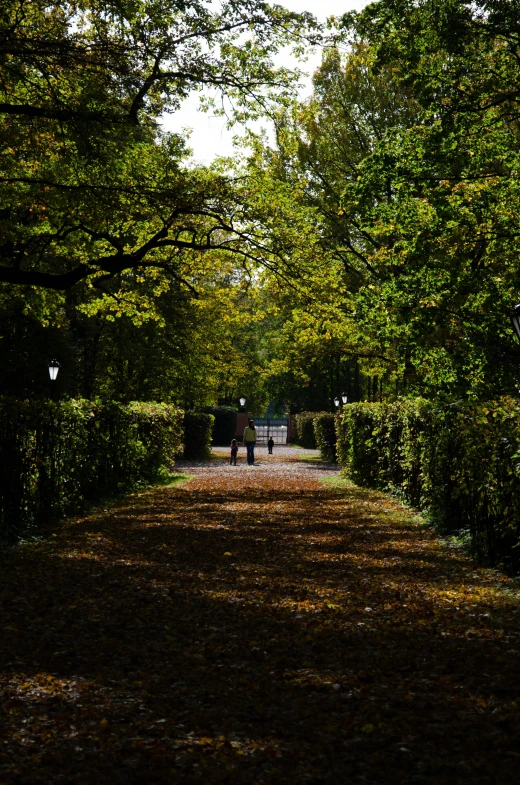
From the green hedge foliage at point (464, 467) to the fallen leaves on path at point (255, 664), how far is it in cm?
54

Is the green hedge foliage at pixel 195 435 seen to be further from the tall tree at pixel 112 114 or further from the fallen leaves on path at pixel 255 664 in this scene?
the fallen leaves on path at pixel 255 664

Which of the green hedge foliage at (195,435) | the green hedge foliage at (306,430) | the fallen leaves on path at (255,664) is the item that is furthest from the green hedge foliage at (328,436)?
the fallen leaves on path at (255,664)

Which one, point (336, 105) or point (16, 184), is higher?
point (336, 105)

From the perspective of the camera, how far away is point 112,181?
14438 mm

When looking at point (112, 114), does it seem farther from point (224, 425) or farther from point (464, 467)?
point (224, 425)

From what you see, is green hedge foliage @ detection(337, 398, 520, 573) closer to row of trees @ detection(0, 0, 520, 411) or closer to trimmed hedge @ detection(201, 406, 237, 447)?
row of trees @ detection(0, 0, 520, 411)

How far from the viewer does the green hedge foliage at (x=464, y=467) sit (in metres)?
8.08

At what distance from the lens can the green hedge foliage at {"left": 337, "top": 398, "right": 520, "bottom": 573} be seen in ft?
26.5

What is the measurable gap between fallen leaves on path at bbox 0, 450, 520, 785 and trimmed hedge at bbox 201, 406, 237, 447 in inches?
1624

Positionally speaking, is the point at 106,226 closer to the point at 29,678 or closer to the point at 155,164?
the point at 155,164

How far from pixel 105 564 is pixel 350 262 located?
2104cm

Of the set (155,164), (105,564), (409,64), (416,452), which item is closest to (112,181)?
(155,164)

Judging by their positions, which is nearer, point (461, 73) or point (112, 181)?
→ point (461, 73)

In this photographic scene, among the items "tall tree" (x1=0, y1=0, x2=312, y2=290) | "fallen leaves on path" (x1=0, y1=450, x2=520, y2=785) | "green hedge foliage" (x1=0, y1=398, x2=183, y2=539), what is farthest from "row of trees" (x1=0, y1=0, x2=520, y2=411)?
"fallen leaves on path" (x1=0, y1=450, x2=520, y2=785)
